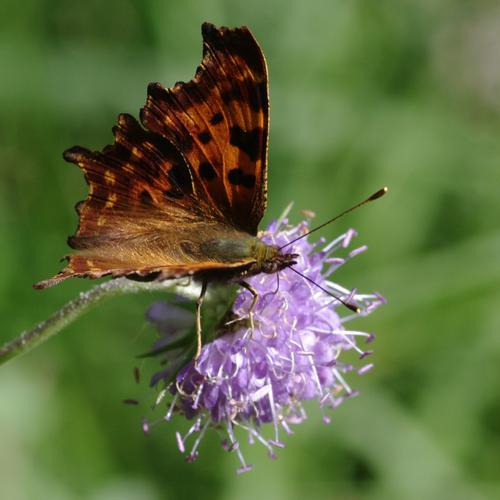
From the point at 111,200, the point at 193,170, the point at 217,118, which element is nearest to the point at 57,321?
the point at 111,200

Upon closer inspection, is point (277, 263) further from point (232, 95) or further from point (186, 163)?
point (232, 95)

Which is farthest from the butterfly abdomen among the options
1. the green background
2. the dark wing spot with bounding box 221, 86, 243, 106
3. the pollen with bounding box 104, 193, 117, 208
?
the green background

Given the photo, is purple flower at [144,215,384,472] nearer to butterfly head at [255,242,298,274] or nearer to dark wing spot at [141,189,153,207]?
butterfly head at [255,242,298,274]

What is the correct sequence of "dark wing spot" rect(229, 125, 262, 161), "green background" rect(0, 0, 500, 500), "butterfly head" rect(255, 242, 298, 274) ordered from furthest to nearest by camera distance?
"green background" rect(0, 0, 500, 500)
"dark wing spot" rect(229, 125, 262, 161)
"butterfly head" rect(255, 242, 298, 274)

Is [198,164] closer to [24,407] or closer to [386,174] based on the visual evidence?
[24,407]

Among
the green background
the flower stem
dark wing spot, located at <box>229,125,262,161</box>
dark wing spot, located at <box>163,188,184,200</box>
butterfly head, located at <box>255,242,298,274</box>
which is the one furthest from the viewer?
the green background

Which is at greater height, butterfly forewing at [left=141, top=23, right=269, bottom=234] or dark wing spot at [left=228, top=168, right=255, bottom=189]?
butterfly forewing at [left=141, top=23, right=269, bottom=234]

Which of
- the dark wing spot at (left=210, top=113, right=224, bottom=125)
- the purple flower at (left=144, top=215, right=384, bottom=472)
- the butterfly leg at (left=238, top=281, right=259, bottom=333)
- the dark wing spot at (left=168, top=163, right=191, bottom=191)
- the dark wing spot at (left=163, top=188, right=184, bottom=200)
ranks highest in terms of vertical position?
the dark wing spot at (left=210, top=113, right=224, bottom=125)
